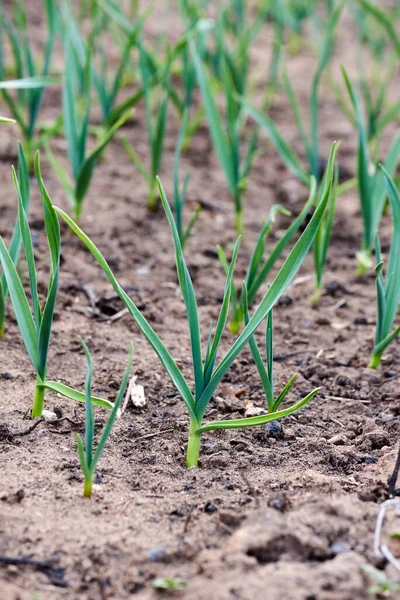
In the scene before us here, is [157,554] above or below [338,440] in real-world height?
below

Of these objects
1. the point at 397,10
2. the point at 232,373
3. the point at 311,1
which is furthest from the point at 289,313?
the point at 397,10

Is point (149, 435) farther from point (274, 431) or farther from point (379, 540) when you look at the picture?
point (379, 540)

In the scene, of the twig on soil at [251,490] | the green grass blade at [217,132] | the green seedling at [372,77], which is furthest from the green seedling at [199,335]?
the green seedling at [372,77]

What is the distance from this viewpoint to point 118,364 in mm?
1902

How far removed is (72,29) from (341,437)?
1808mm

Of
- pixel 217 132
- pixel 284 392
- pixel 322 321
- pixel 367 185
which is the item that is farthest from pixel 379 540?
pixel 217 132

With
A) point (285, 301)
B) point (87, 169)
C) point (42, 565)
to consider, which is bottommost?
point (42, 565)

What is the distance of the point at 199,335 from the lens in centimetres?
146

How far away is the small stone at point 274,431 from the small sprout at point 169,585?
1.74ft

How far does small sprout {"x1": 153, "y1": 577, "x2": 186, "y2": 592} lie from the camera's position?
117cm

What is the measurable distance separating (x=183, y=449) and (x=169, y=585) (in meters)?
0.44

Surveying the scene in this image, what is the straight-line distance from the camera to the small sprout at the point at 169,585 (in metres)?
1.17

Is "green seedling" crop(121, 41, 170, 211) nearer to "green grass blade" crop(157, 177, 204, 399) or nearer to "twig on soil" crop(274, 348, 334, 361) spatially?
"twig on soil" crop(274, 348, 334, 361)

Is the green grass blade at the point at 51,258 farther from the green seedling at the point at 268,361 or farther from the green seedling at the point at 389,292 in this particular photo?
the green seedling at the point at 389,292
